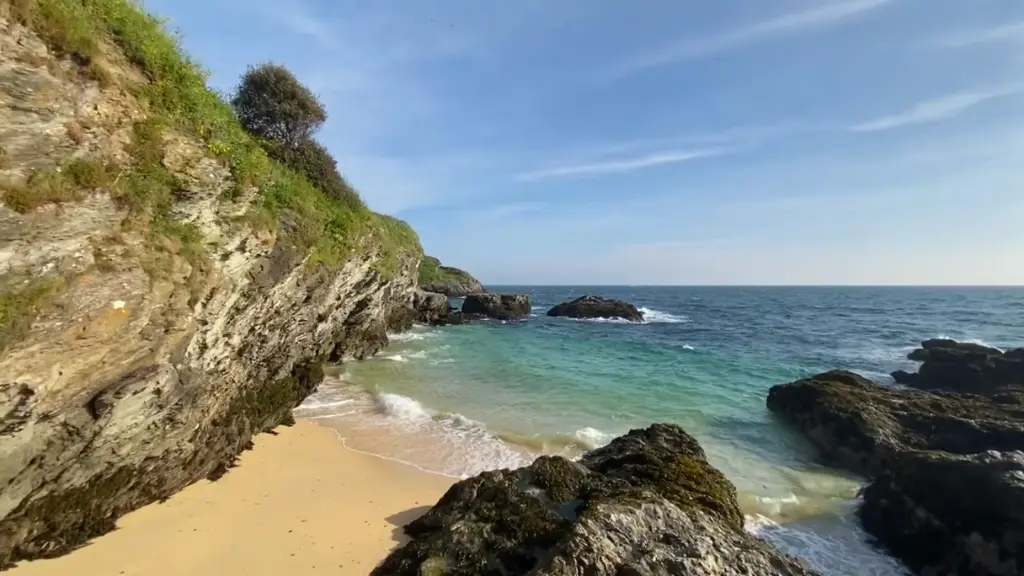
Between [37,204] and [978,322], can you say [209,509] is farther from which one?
[978,322]

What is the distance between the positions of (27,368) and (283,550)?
169 inches

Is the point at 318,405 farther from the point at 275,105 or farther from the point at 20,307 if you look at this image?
the point at 20,307

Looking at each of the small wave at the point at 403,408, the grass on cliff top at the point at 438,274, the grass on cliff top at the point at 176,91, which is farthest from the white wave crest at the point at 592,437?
the grass on cliff top at the point at 438,274

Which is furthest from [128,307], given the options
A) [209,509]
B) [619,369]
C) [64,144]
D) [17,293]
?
[619,369]

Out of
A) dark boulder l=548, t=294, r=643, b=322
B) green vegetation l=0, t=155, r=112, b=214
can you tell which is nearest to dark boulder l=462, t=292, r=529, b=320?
dark boulder l=548, t=294, r=643, b=322

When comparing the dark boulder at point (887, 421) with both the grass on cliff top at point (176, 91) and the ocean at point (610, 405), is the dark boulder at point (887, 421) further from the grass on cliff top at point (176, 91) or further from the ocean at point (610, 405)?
the grass on cliff top at point (176, 91)

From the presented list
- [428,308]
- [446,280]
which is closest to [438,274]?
[446,280]

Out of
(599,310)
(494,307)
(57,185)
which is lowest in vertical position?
(599,310)

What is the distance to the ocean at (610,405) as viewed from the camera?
36.0ft

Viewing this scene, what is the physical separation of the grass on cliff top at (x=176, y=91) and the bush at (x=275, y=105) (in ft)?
8.37

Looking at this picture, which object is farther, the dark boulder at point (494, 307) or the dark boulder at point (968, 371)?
the dark boulder at point (494, 307)

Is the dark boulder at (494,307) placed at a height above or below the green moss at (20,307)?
below

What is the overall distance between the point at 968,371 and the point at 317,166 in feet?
98.2

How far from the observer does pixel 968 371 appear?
74.0 ft
